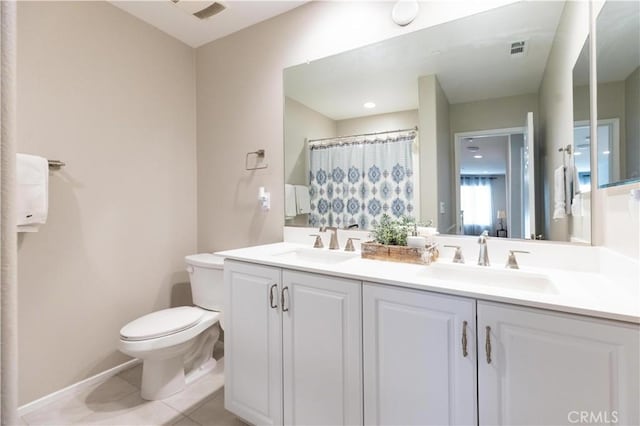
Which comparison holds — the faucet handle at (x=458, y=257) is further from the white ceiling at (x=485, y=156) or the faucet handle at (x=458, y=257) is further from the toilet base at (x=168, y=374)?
the toilet base at (x=168, y=374)

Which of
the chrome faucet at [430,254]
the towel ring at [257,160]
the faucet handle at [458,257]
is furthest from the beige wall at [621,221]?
the towel ring at [257,160]

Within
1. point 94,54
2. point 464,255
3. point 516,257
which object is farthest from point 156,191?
point 516,257

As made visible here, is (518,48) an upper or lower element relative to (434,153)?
upper

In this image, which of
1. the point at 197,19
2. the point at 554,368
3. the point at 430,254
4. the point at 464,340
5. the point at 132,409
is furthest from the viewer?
the point at 197,19

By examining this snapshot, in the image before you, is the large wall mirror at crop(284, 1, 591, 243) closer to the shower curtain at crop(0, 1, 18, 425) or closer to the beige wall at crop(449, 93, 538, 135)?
the beige wall at crop(449, 93, 538, 135)

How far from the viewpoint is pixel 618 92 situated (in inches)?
41.2

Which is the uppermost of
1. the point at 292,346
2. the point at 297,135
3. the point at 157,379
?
the point at 297,135

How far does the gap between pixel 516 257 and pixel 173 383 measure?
2.08m

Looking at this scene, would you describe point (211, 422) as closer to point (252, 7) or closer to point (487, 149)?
point (487, 149)

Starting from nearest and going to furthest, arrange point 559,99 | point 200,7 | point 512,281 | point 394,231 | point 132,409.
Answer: point 512,281 → point 559,99 → point 394,231 → point 132,409 → point 200,7

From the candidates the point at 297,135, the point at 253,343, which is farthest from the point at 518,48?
the point at 253,343

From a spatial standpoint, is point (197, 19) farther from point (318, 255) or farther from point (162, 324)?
point (162, 324)

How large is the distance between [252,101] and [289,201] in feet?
2.77

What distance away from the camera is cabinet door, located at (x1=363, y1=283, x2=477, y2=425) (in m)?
1.00
